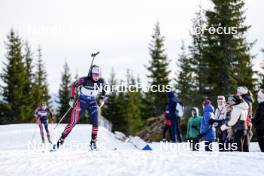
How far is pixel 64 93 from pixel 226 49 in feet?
97.4

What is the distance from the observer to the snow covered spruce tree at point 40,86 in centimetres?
4991

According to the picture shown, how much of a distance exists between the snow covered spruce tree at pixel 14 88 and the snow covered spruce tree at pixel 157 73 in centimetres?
1325

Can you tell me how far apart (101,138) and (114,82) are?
150 ft

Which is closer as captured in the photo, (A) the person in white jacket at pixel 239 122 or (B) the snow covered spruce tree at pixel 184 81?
(A) the person in white jacket at pixel 239 122

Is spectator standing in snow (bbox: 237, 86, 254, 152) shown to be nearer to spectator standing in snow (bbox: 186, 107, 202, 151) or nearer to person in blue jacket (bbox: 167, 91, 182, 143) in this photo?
spectator standing in snow (bbox: 186, 107, 202, 151)

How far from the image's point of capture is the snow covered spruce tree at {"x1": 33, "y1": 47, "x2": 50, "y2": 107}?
164 ft

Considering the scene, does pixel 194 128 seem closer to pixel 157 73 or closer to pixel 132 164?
pixel 132 164

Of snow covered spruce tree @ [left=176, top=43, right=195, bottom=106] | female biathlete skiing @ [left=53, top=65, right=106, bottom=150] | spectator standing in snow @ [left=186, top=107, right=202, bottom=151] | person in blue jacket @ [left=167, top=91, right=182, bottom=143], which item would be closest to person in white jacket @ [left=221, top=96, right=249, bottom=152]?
female biathlete skiing @ [left=53, top=65, right=106, bottom=150]

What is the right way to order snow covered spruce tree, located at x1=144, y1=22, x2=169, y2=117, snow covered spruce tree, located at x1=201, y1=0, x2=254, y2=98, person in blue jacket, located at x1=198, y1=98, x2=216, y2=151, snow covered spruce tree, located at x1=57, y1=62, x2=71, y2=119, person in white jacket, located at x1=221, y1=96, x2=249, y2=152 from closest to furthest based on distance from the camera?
person in white jacket, located at x1=221, y1=96, x2=249, y2=152
person in blue jacket, located at x1=198, y1=98, x2=216, y2=151
snow covered spruce tree, located at x1=201, y1=0, x2=254, y2=98
snow covered spruce tree, located at x1=144, y1=22, x2=169, y2=117
snow covered spruce tree, located at x1=57, y1=62, x2=71, y2=119

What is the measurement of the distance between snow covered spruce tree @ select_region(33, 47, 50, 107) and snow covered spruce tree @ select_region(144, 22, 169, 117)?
12012 mm

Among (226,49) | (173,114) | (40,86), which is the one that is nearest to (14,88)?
(40,86)

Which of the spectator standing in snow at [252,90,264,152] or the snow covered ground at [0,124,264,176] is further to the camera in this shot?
the spectator standing in snow at [252,90,264,152]

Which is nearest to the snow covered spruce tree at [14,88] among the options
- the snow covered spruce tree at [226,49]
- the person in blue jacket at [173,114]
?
the snow covered spruce tree at [226,49]

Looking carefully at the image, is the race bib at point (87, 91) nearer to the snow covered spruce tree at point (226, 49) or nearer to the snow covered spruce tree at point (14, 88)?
the snow covered spruce tree at point (226, 49)
